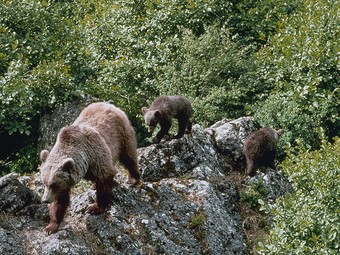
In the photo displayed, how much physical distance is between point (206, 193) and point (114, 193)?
60.6 inches

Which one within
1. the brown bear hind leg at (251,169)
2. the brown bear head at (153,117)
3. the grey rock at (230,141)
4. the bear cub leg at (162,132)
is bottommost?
the brown bear hind leg at (251,169)

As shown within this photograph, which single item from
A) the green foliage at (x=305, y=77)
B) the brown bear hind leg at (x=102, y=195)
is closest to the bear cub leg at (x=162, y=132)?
the brown bear hind leg at (x=102, y=195)

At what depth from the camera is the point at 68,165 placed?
900cm

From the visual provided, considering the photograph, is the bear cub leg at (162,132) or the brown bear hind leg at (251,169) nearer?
the bear cub leg at (162,132)

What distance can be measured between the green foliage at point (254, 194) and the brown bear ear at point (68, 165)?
3691mm

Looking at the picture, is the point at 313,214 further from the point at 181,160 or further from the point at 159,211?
the point at 181,160

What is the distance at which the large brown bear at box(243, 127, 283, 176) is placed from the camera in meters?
12.5

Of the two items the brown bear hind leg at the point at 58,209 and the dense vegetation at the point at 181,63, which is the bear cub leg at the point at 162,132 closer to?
the brown bear hind leg at the point at 58,209

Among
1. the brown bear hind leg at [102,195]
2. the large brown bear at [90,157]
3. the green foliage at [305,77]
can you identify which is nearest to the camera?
the large brown bear at [90,157]

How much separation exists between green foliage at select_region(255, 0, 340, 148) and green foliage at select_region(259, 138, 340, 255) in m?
4.73

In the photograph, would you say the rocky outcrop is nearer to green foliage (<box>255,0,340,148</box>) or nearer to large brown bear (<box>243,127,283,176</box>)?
large brown bear (<box>243,127,283,176</box>)

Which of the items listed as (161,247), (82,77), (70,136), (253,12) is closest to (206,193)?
(161,247)

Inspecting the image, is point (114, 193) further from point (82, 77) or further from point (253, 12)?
point (253, 12)

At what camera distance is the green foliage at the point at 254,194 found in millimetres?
11805
